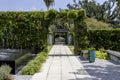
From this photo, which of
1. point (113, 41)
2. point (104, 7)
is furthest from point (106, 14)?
point (113, 41)

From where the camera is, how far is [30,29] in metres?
21.5

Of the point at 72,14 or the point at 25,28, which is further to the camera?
the point at 25,28

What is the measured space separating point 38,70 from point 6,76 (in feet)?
11.3

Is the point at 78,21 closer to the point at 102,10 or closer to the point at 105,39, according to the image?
the point at 105,39

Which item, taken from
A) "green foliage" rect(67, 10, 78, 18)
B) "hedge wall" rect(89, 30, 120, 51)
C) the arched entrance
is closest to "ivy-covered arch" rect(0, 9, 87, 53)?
"green foliage" rect(67, 10, 78, 18)

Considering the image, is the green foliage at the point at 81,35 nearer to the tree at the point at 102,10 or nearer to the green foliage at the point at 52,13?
the green foliage at the point at 52,13

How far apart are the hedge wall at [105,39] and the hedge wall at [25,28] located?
3.90 metres

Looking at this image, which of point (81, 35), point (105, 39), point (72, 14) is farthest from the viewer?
point (105, 39)

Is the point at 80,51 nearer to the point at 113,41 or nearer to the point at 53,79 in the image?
the point at 113,41

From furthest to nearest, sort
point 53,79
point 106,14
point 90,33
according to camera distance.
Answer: point 106,14 < point 90,33 < point 53,79

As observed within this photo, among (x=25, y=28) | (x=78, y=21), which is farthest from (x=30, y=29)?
(x=78, y=21)

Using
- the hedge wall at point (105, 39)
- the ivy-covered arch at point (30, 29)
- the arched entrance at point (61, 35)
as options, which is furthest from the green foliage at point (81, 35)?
the arched entrance at point (61, 35)

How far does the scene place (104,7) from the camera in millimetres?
58312

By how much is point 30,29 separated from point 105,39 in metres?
6.14
